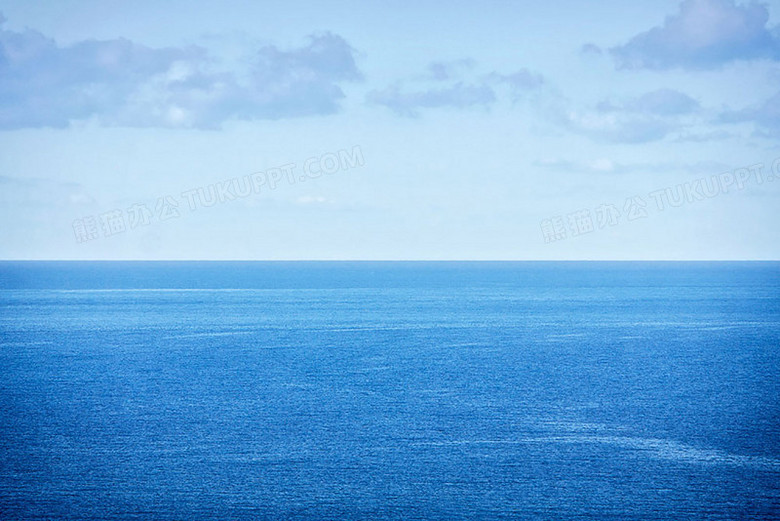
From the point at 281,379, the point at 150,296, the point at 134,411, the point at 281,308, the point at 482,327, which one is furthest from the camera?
the point at 150,296

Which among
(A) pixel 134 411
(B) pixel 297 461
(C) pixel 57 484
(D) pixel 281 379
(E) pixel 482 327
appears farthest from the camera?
(E) pixel 482 327

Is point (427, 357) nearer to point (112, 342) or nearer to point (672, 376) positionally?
point (672, 376)

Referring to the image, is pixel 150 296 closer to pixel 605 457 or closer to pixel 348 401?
pixel 348 401

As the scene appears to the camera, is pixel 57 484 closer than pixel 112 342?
Yes

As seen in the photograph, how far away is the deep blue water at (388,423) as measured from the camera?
35.9 m

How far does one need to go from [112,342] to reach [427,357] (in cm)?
3445

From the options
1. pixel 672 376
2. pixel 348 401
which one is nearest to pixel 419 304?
pixel 672 376

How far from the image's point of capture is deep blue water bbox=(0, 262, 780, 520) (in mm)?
35906

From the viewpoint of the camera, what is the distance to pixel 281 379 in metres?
64.1

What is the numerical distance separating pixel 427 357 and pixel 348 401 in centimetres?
2189

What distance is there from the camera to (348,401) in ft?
181

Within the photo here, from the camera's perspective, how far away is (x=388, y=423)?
160ft

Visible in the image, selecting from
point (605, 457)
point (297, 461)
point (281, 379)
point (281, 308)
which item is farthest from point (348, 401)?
point (281, 308)

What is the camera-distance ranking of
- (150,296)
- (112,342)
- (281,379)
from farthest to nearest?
(150,296)
(112,342)
(281,379)
